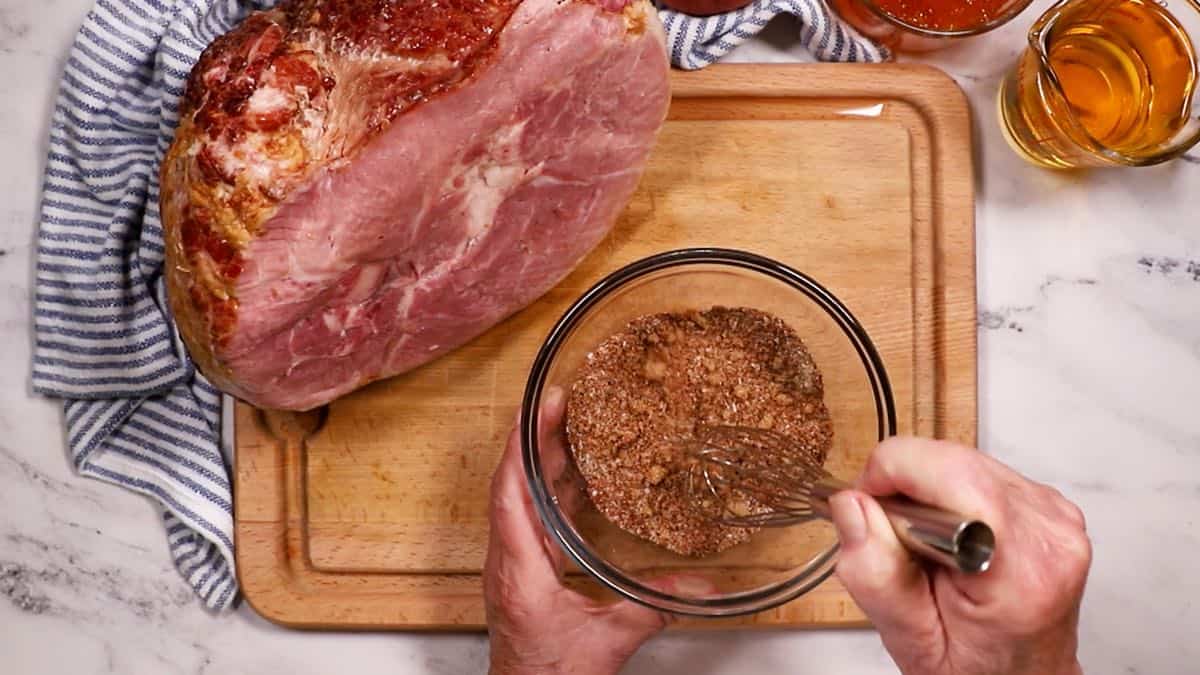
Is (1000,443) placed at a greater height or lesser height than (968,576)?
lesser

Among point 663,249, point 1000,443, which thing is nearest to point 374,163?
point 663,249

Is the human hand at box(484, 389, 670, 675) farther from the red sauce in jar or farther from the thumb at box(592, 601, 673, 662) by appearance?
the red sauce in jar

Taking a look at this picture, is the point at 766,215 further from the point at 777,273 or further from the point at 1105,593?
the point at 1105,593

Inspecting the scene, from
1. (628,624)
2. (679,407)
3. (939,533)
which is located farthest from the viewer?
(628,624)

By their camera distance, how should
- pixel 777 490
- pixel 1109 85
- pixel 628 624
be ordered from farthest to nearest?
pixel 1109 85, pixel 628 624, pixel 777 490

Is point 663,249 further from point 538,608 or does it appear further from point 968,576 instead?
point 968,576

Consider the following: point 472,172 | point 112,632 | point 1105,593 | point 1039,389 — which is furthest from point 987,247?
point 112,632
